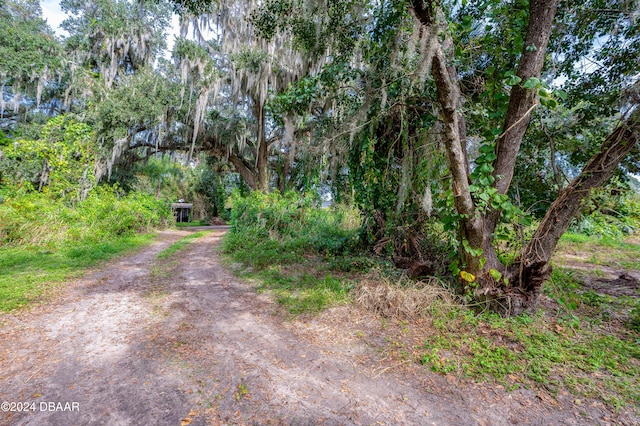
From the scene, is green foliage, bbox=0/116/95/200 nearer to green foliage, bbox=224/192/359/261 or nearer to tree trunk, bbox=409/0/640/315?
green foliage, bbox=224/192/359/261

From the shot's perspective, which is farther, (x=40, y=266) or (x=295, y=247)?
(x=295, y=247)

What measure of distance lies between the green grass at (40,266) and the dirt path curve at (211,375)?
51 cm

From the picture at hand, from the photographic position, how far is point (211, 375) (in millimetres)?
2047

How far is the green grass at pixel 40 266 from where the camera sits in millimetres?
3402

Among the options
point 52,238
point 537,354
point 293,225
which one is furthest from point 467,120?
point 52,238

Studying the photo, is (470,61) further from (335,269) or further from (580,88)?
(335,269)

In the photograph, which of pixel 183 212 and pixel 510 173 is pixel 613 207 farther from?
pixel 183 212

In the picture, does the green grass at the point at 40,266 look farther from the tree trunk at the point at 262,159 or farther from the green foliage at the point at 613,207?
the tree trunk at the point at 262,159

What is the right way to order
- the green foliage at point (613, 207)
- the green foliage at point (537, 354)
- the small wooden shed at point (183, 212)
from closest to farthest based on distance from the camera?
the green foliage at point (537, 354)
the green foliage at point (613, 207)
the small wooden shed at point (183, 212)

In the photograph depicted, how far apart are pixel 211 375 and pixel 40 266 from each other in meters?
4.91

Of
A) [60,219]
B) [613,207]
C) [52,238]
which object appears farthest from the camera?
[60,219]

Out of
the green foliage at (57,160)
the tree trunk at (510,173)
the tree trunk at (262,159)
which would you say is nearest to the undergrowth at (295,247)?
the tree trunk at (510,173)

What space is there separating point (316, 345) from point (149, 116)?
12403 millimetres

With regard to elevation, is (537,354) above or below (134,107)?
below
